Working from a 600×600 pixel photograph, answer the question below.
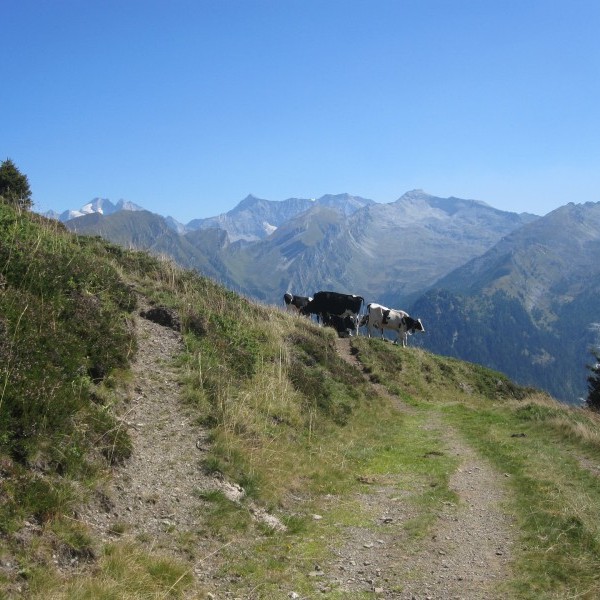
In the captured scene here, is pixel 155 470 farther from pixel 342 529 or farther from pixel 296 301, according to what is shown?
pixel 296 301

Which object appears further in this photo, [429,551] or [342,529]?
[342,529]

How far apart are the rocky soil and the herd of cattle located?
2823cm

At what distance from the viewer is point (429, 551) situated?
8.95 metres

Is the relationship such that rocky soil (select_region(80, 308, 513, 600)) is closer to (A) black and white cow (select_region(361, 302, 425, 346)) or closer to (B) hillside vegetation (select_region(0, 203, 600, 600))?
(B) hillside vegetation (select_region(0, 203, 600, 600))

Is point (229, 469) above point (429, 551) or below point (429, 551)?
above

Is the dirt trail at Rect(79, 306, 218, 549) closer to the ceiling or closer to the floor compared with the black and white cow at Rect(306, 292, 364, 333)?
closer to the floor

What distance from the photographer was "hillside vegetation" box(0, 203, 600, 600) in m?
7.07

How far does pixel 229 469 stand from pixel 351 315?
3203cm

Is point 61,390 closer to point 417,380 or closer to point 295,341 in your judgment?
point 295,341

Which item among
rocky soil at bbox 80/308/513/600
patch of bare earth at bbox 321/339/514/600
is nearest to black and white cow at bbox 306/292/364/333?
rocky soil at bbox 80/308/513/600

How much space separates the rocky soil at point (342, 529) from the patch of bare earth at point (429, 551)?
0.6 inches

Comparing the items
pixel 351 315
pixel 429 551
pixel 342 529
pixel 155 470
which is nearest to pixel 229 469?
pixel 155 470

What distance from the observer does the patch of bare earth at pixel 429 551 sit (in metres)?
7.75

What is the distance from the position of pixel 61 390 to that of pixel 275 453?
16.8ft
